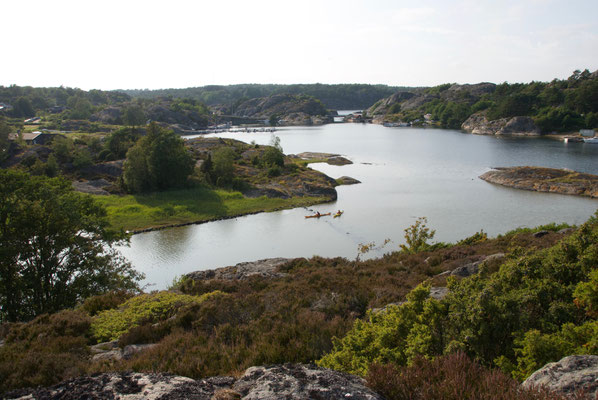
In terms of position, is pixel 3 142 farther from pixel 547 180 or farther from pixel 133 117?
pixel 547 180

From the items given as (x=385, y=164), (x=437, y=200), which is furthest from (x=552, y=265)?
(x=385, y=164)

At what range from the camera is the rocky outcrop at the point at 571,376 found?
419 cm

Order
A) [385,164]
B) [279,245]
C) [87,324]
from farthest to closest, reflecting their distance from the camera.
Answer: [385,164] → [279,245] → [87,324]

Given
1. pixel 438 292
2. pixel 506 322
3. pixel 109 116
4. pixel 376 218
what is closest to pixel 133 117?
pixel 109 116

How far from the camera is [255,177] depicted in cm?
5694

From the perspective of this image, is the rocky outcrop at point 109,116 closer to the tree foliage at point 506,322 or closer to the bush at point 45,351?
the bush at point 45,351

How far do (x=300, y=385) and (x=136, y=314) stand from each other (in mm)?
8082

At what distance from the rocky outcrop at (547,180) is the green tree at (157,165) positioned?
4573 cm

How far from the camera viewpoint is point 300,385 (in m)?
5.09

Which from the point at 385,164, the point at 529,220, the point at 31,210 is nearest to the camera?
the point at 31,210

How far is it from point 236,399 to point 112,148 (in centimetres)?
6992

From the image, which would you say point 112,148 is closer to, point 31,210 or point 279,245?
point 279,245

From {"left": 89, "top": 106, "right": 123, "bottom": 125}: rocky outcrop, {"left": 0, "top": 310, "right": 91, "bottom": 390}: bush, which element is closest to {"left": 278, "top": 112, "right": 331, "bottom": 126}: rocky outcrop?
{"left": 89, "top": 106, "right": 123, "bottom": 125}: rocky outcrop

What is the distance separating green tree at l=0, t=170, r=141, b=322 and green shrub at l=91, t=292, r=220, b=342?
7.23 meters
